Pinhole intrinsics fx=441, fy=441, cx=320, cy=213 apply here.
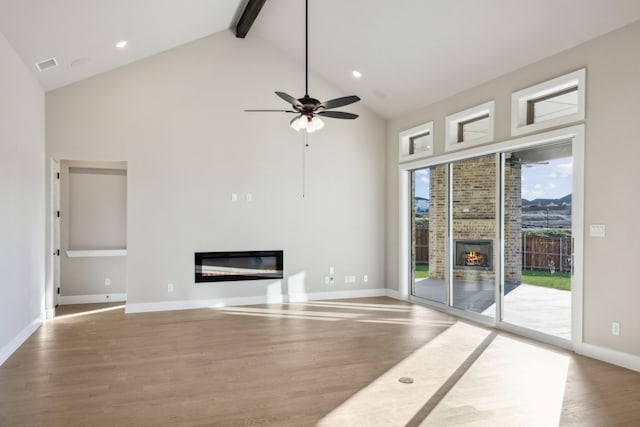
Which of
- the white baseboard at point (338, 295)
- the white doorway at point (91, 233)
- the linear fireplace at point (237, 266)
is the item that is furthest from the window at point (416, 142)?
the white doorway at point (91, 233)

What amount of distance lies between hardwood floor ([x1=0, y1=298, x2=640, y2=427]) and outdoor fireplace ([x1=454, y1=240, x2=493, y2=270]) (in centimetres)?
91

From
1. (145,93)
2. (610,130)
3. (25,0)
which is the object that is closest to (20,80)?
(25,0)

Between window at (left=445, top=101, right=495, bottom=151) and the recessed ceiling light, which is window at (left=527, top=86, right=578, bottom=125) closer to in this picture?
window at (left=445, top=101, right=495, bottom=151)

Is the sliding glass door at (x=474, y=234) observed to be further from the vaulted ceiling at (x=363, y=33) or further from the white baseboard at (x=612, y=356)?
the white baseboard at (x=612, y=356)

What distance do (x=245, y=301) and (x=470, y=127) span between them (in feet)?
14.8

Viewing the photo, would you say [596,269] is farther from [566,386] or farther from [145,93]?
[145,93]

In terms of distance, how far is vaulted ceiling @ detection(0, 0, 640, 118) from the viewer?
4.47m

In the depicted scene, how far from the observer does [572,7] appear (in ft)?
14.2

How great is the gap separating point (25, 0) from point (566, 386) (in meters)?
5.86

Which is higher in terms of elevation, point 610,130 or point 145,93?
point 145,93

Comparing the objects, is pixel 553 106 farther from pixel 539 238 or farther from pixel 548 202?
pixel 539 238

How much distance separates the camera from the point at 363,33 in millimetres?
6156

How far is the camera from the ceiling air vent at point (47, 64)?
5391mm

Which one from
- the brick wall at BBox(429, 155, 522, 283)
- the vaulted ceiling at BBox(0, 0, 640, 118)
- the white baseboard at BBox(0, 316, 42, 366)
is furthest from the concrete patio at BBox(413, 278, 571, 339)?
the white baseboard at BBox(0, 316, 42, 366)
